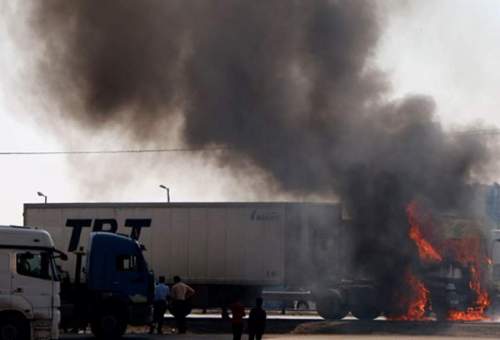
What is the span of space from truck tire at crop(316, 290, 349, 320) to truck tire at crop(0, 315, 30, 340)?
15.0 m

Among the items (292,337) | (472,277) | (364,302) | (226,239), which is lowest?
(292,337)

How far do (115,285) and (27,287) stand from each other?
5463 mm

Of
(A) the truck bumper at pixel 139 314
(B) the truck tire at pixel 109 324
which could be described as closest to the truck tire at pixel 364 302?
(A) the truck bumper at pixel 139 314

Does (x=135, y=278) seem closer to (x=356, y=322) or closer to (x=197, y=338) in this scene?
(x=197, y=338)

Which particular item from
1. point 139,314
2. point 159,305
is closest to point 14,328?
point 139,314

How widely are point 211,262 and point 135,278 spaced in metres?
7.92

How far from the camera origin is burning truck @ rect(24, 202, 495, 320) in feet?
129

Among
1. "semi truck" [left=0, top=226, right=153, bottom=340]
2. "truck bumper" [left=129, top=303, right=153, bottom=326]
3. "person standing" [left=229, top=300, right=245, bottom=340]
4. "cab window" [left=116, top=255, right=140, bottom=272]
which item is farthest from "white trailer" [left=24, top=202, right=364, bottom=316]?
"person standing" [left=229, top=300, right=245, bottom=340]

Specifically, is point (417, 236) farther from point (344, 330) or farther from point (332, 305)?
point (344, 330)

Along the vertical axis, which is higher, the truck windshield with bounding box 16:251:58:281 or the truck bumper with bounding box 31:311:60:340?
the truck windshield with bounding box 16:251:58:281

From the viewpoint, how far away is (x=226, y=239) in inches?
1583

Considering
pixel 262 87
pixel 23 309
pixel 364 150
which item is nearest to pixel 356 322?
pixel 364 150

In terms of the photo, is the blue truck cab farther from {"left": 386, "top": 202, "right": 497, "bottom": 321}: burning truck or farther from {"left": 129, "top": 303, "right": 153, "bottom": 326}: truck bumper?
{"left": 386, "top": 202, "right": 497, "bottom": 321}: burning truck

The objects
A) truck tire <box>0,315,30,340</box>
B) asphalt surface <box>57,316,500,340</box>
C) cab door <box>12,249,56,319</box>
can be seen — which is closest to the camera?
truck tire <box>0,315,30,340</box>
